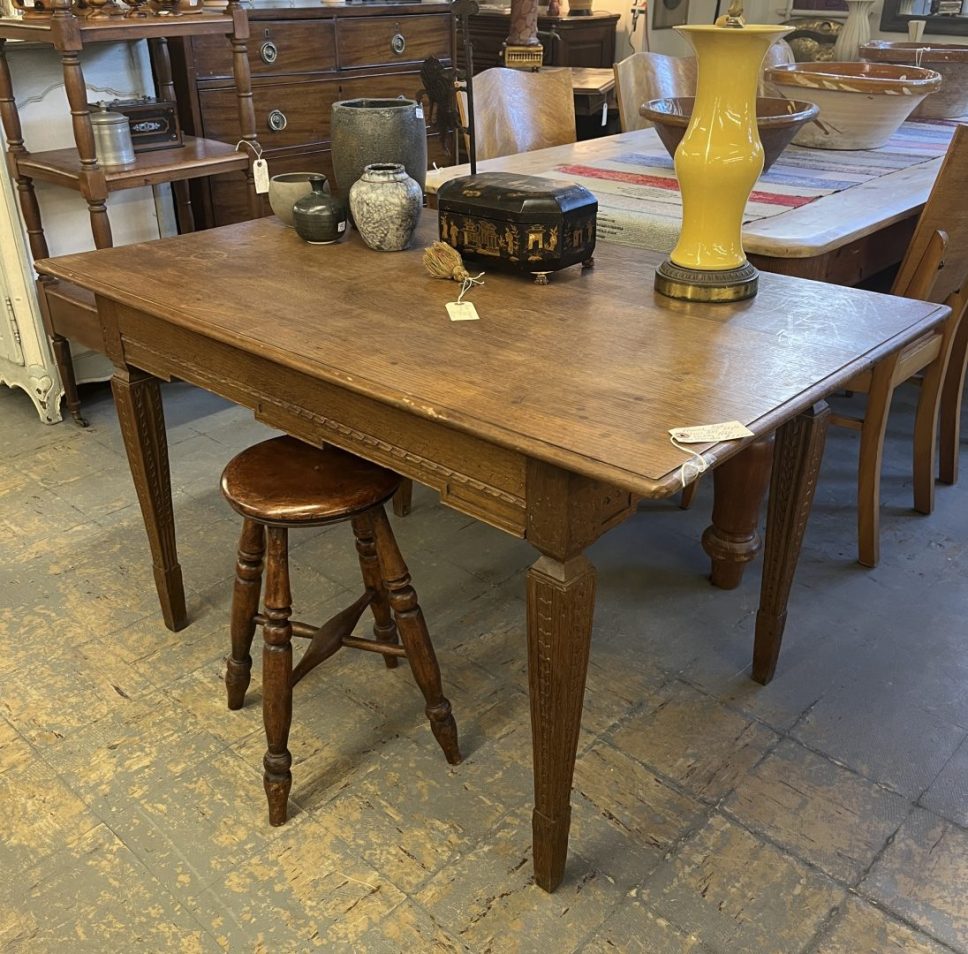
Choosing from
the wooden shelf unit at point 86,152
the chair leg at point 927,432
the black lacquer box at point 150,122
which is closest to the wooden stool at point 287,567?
the wooden shelf unit at point 86,152

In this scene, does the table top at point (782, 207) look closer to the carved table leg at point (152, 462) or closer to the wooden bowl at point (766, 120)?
the wooden bowl at point (766, 120)

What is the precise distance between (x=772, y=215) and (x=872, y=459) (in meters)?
0.63

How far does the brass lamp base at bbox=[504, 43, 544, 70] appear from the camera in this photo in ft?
14.9

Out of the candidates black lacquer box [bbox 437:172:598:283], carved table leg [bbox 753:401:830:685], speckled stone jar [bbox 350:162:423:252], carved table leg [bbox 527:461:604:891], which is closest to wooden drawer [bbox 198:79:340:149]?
speckled stone jar [bbox 350:162:423:252]

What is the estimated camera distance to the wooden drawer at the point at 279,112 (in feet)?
10.3

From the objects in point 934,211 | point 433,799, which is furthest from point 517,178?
point 433,799

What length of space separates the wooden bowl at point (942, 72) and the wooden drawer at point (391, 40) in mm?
1690

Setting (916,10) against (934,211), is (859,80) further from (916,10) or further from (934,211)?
(916,10)

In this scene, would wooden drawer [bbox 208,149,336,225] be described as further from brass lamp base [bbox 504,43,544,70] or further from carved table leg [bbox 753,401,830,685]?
carved table leg [bbox 753,401,830,685]

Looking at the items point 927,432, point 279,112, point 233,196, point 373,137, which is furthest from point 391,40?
point 927,432

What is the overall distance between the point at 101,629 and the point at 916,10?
4.95 m

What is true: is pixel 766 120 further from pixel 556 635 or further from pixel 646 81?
pixel 556 635

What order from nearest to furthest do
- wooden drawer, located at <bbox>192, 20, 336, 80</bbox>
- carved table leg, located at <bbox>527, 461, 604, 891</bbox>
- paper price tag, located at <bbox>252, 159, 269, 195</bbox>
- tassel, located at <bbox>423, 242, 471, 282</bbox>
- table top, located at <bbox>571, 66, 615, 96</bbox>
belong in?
carved table leg, located at <bbox>527, 461, 604, 891</bbox> < tassel, located at <bbox>423, 242, 471, 282</bbox> < paper price tag, located at <bbox>252, 159, 269, 195</bbox> < wooden drawer, located at <bbox>192, 20, 336, 80</bbox> < table top, located at <bbox>571, 66, 615, 96</bbox>

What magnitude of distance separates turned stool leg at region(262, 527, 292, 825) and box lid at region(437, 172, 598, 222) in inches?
25.1
